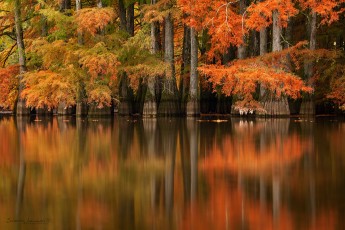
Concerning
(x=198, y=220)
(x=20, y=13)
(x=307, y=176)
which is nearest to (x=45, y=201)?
(x=198, y=220)

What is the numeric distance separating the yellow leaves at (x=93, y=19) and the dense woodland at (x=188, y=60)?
0.15 ft

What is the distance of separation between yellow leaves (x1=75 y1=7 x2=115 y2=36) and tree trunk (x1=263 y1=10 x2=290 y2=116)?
7562mm

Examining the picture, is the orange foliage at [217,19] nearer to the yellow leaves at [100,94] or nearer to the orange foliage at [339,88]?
the orange foliage at [339,88]

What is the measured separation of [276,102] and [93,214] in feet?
70.5

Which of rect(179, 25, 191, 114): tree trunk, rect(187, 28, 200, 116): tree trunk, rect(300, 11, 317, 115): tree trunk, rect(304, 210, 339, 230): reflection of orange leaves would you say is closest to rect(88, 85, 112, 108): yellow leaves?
rect(187, 28, 200, 116): tree trunk

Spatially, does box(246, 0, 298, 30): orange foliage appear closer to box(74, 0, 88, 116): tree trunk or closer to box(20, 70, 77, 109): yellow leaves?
box(74, 0, 88, 116): tree trunk

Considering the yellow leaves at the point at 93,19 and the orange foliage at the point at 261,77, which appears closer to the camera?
the orange foliage at the point at 261,77

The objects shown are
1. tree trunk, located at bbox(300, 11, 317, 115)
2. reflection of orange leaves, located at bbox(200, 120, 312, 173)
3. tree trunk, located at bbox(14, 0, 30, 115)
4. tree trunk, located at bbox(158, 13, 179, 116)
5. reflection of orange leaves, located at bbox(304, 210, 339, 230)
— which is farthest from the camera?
tree trunk, located at bbox(14, 0, 30, 115)

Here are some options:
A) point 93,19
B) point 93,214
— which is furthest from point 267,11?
point 93,214

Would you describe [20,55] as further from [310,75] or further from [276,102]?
[310,75]

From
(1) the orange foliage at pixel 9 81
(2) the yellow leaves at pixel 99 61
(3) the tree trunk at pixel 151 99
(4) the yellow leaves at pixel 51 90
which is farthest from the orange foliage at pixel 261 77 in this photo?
(1) the orange foliage at pixel 9 81

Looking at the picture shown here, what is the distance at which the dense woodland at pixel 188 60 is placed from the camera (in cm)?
2706

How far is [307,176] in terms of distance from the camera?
8.71 m

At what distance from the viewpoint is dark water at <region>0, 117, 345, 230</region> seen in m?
5.91
